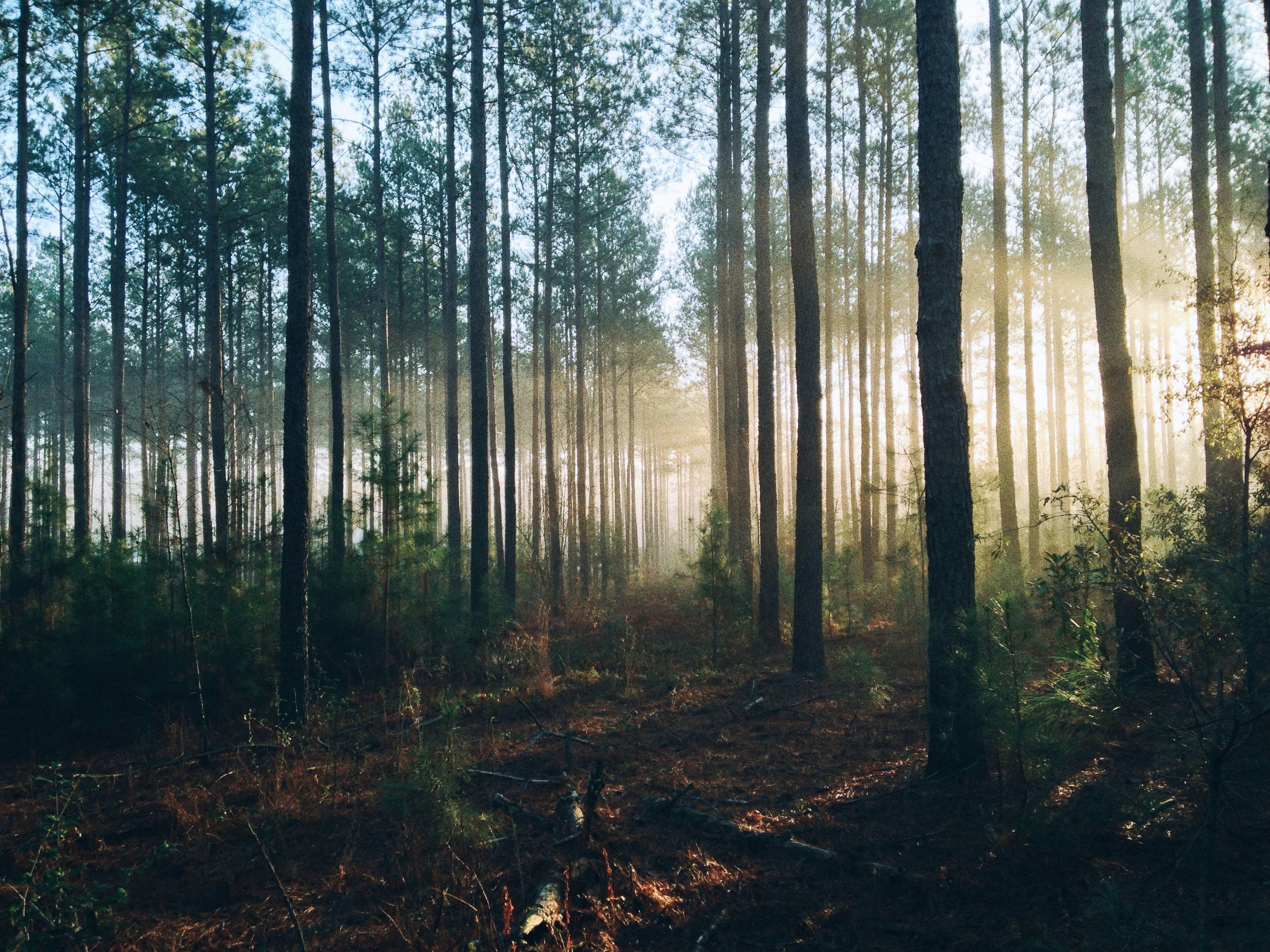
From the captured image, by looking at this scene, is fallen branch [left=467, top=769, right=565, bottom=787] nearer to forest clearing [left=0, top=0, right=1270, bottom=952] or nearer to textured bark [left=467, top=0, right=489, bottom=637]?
forest clearing [left=0, top=0, right=1270, bottom=952]

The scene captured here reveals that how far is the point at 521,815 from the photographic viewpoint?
15.0 ft

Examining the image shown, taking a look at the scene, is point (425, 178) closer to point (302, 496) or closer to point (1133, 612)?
point (302, 496)

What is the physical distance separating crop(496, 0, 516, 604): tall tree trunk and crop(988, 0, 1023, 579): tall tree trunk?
957 cm

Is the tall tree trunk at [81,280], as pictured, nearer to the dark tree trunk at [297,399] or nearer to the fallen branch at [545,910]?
the dark tree trunk at [297,399]

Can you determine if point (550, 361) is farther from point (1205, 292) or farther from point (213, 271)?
point (1205, 292)

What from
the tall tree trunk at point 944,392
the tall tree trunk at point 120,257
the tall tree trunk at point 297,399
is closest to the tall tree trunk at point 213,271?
the tall tree trunk at point 297,399

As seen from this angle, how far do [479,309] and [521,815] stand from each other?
9399 millimetres

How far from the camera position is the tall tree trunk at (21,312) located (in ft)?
32.1

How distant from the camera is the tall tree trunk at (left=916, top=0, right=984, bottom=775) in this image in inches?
191

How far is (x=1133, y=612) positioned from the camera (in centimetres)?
614

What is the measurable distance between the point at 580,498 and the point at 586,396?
14.2m

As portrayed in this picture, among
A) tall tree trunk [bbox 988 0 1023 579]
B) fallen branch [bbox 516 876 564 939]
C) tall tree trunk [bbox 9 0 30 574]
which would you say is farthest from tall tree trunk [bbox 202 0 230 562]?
tall tree trunk [bbox 988 0 1023 579]

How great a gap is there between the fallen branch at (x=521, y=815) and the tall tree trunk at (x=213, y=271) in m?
7.13

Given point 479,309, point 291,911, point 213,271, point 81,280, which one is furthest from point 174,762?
point 81,280
